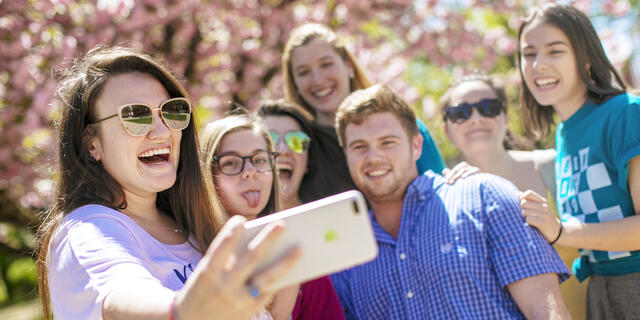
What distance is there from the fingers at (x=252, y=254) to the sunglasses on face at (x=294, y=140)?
237 centimetres

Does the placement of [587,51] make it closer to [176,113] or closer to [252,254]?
[176,113]

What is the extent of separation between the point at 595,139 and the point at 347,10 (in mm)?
4720

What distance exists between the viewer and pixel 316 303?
242 cm

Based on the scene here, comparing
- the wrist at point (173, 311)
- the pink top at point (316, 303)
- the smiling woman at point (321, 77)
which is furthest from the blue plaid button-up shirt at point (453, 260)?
the wrist at point (173, 311)

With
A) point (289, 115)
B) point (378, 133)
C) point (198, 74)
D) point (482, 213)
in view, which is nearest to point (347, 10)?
point (198, 74)

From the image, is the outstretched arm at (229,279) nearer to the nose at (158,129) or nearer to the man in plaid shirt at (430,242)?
the nose at (158,129)

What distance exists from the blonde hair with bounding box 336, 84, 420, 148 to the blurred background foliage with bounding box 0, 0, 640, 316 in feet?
2.70

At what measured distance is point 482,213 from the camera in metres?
2.55

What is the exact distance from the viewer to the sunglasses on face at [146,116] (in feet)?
5.64

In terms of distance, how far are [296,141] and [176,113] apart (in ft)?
5.39

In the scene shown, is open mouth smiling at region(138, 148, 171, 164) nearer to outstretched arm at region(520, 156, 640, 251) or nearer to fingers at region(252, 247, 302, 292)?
fingers at region(252, 247, 302, 292)

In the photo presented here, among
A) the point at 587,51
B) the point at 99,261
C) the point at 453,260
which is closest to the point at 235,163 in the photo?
the point at 453,260

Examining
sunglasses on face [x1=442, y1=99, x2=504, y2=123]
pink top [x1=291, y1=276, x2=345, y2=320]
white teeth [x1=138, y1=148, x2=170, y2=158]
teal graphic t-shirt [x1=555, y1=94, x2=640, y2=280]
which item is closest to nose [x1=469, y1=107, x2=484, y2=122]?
sunglasses on face [x1=442, y1=99, x2=504, y2=123]

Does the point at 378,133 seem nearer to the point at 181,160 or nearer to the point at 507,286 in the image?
the point at 507,286
